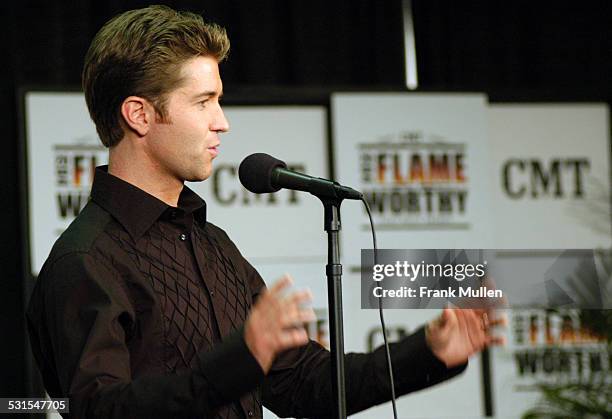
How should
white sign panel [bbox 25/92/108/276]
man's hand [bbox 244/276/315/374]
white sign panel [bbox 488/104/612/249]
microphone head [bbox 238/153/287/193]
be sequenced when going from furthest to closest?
white sign panel [bbox 488/104/612/249]
white sign panel [bbox 25/92/108/276]
microphone head [bbox 238/153/287/193]
man's hand [bbox 244/276/315/374]

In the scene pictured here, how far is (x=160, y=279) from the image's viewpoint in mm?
2006

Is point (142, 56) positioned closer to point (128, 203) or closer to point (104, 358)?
point (128, 203)

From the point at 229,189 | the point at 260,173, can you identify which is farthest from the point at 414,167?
the point at 260,173

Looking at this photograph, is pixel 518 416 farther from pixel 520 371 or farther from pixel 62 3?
pixel 62 3

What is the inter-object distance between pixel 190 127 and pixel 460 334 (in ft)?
2.06

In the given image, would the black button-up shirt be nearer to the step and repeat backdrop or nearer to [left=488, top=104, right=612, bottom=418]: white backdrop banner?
the step and repeat backdrop

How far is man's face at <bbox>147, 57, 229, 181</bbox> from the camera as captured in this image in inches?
82.7

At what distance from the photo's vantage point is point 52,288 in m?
1.91

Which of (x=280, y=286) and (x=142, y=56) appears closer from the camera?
(x=280, y=286)

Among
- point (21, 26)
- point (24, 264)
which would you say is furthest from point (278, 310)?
point (21, 26)

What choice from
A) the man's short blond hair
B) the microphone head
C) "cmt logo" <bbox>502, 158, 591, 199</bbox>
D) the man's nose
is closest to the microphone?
the microphone head

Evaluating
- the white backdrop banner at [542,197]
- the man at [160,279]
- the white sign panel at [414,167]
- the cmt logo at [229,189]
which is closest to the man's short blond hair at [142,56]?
the man at [160,279]

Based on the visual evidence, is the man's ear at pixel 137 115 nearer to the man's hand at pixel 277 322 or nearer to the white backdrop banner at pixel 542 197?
the man's hand at pixel 277 322

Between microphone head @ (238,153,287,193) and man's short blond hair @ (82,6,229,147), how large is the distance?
221 mm
